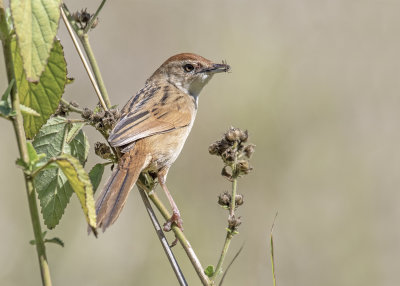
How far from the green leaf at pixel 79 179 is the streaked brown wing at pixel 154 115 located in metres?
1.70

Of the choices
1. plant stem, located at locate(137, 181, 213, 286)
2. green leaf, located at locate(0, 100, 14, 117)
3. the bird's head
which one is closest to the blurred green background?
the bird's head

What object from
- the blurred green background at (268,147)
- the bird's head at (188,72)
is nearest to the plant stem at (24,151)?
the bird's head at (188,72)

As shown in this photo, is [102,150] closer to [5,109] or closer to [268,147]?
[5,109]

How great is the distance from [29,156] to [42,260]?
29 centimetres

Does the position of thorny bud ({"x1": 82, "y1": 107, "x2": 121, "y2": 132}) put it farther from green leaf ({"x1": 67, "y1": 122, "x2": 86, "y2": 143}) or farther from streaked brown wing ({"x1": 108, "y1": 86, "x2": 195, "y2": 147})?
streaked brown wing ({"x1": 108, "y1": 86, "x2": 195, "y2": 147})

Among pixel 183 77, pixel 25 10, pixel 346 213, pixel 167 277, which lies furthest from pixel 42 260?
pixel 346 213

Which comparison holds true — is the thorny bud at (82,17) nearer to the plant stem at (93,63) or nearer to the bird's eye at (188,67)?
the plant stem at (93,63)

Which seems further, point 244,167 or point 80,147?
point 244,167

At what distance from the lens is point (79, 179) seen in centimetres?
161

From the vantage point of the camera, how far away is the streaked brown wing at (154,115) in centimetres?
371

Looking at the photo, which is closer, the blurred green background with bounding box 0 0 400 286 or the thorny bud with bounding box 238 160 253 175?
the thorny bud with bounding box 238 160 253 175

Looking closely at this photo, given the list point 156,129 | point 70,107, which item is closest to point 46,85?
point 70,107

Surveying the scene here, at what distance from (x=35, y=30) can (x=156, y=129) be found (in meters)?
2.72

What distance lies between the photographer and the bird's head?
5176mm
